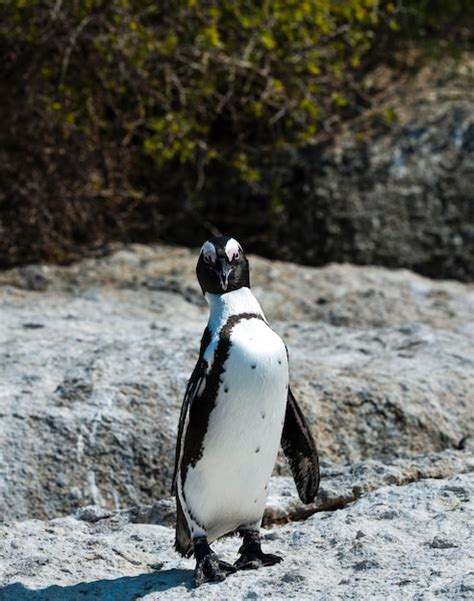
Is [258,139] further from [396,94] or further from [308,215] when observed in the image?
[396,94]

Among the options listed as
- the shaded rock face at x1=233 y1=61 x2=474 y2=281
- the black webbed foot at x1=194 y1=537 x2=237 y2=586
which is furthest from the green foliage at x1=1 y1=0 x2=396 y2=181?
the black webbed foot at x1=194 y1=537 x2=237 y2=586

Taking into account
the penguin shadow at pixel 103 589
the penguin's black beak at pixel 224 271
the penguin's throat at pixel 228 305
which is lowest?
the penguin shadow at pixel 103 589

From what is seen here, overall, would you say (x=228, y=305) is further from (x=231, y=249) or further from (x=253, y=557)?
(x=253, y=557)

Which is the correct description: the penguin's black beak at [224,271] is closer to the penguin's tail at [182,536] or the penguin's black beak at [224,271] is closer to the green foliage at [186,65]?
the penguin's tail at [182,536]

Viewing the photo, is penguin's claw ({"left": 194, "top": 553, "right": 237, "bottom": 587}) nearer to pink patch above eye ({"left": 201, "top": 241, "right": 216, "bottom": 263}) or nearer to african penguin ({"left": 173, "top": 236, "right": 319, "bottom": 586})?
african penguin ({"left": 173, "top": 236, "right": 319, "bottom": 586})

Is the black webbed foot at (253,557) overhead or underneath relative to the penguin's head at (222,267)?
underneath

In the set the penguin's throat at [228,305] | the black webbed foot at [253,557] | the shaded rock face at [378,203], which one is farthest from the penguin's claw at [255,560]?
the shaded rock face at [378,203]

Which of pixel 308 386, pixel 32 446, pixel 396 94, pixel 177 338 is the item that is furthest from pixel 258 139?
pixel 32 446

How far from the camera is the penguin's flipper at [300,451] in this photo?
3082 millimetres

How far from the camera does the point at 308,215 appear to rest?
6398mm

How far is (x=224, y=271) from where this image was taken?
286 centimetres

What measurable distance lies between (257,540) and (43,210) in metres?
3.43

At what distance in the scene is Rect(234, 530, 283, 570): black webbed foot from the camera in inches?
113

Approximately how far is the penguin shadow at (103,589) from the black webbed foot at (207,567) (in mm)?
41
